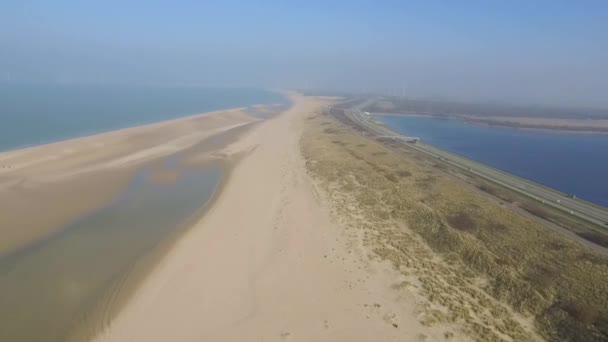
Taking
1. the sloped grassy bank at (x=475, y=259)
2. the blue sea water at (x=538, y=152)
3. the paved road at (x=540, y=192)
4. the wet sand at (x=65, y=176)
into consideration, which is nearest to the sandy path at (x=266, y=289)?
the sloped grassy bank at (x=475, y=259)

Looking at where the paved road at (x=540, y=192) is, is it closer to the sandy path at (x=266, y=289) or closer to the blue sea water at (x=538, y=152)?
the blue sea water at (x=538, y=152)

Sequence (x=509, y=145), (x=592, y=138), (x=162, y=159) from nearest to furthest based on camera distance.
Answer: (x=162, y=159) → (x=509, y=145) → (x=592, y=138)

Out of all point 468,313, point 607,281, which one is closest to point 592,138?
point 607,281

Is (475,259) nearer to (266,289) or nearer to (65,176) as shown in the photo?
(266,289)

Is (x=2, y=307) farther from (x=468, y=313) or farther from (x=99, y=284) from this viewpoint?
(x=468, y=313)

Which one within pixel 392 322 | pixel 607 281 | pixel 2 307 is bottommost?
pixel 2 307

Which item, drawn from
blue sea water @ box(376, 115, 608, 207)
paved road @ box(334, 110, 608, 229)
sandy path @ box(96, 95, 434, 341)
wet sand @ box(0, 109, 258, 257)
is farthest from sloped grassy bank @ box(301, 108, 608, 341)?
wet sand @ box(0, 109, 258, 257)
